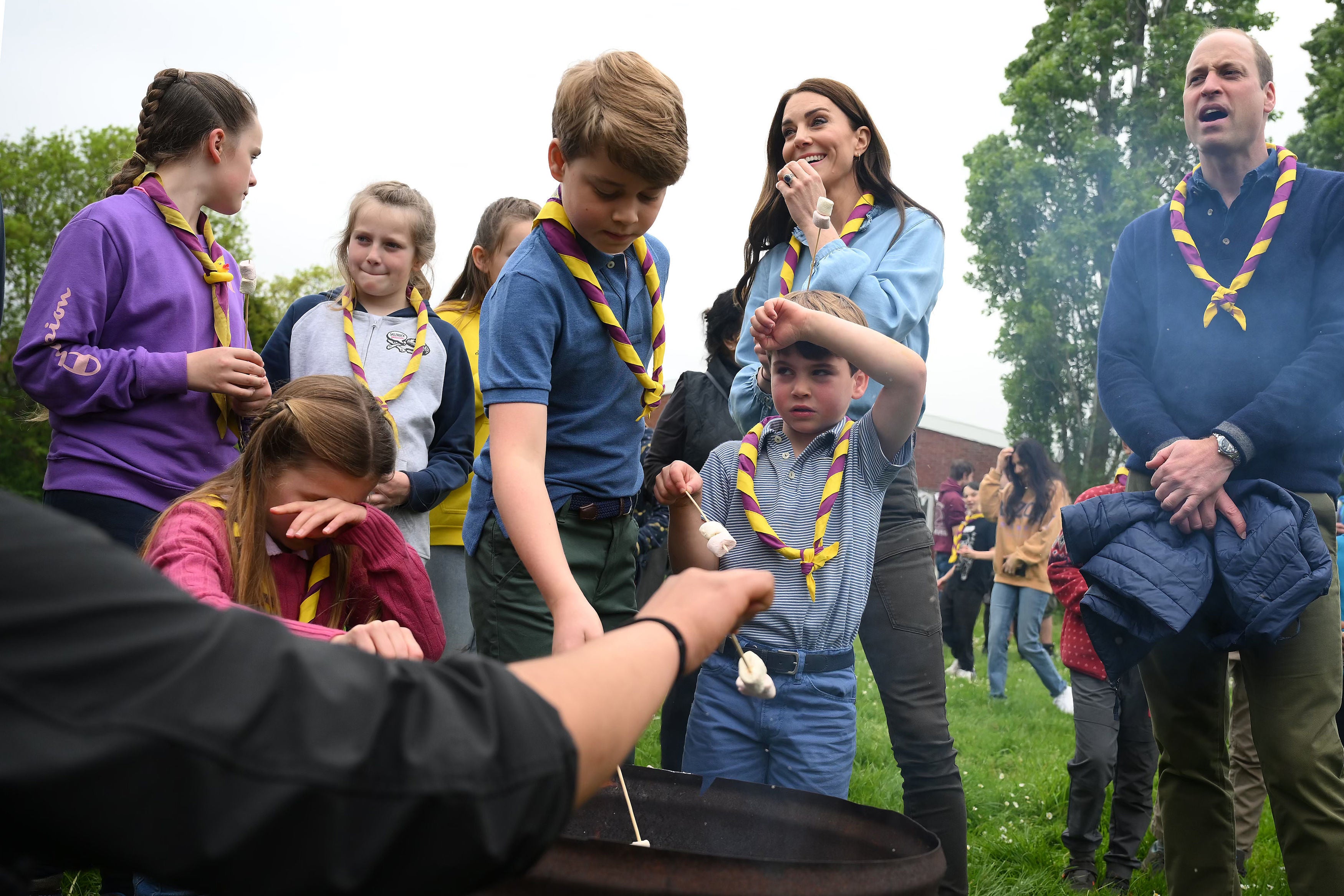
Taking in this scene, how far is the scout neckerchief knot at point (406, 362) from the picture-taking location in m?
3.59

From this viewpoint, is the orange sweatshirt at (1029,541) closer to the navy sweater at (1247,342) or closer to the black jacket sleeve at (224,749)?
the navy sweater at (1247,342)

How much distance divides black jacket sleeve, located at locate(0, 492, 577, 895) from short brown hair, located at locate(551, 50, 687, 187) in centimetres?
153

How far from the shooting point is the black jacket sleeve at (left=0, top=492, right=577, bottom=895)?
2.54 ft

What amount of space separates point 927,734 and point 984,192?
65.6 ft

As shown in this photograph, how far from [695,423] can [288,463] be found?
6.72 feet

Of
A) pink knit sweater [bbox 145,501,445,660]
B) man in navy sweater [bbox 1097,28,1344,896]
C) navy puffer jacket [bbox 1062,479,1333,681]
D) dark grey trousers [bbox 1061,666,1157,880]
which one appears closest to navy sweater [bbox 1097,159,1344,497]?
man in navy sweater [bbox 1097,28,1344,896]

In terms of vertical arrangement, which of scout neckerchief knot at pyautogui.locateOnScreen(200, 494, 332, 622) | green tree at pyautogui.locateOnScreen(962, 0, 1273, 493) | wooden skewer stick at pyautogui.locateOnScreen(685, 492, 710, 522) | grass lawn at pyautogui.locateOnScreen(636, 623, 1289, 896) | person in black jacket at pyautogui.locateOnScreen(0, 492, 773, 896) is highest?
green tree at pyautogui.locateOnScreen(962, 0, 1273, 493)

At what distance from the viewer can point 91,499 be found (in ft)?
9.04

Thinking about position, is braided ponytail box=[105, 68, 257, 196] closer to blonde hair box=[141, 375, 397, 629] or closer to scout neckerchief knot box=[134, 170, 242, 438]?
scout neckerchief knot box=[134, 170, 242, 438]

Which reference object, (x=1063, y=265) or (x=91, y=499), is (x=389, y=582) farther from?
(x=1063, y=265)

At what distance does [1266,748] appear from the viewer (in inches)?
108

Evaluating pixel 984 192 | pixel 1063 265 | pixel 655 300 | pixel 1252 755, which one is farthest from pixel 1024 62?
pixel 655 300

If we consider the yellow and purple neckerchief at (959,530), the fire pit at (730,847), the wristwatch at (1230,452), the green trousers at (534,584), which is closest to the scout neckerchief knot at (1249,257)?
the wristwatch at (1230,452)

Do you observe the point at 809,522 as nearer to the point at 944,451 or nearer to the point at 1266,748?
the point at 1266,748
